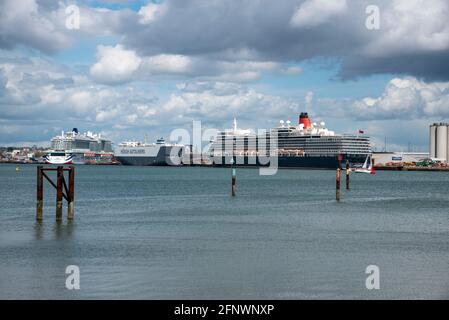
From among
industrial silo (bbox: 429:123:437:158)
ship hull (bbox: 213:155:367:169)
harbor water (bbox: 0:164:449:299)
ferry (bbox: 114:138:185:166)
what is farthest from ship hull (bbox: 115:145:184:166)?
harbor water (bbox: 0:164:449:299)

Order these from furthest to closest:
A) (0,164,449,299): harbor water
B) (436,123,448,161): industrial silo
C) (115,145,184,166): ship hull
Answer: (436,123,448,161): industrial silo, (115,145,184,166): ship hull, (0,164,449,299): harbor water

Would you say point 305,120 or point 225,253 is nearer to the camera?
point 225,253

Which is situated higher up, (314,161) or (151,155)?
(151,155)

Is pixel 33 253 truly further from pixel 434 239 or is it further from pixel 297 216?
pixel 297 216

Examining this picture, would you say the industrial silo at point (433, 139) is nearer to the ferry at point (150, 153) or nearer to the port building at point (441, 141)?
the port building at point (441, 141)

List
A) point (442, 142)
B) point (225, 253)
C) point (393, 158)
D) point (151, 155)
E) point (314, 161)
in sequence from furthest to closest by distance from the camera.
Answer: point (442, 142) → point (151, 155) → point (393, 158) → point (314, 161) → point (225, 253)

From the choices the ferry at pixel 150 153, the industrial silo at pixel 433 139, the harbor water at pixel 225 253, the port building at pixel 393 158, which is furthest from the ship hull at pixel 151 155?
the harbor water at pixel 225 253

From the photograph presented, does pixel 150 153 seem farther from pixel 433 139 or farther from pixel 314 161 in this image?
pixel 433 139

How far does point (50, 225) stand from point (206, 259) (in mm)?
9485

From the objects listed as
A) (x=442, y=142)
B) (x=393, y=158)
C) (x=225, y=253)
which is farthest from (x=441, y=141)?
(x=225, y=253)

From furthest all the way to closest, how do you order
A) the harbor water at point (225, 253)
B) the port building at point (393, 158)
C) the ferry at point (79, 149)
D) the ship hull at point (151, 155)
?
the ferry at point (79, 149)
the ship hull at point (151, 155)
the port building at point (393, 158)
the harbor water at point (225, 253)

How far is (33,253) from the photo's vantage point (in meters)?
17.8

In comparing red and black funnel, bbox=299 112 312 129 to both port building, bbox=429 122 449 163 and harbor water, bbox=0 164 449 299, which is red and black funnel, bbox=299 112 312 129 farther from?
harbor water, bbox=0 164 449 299
